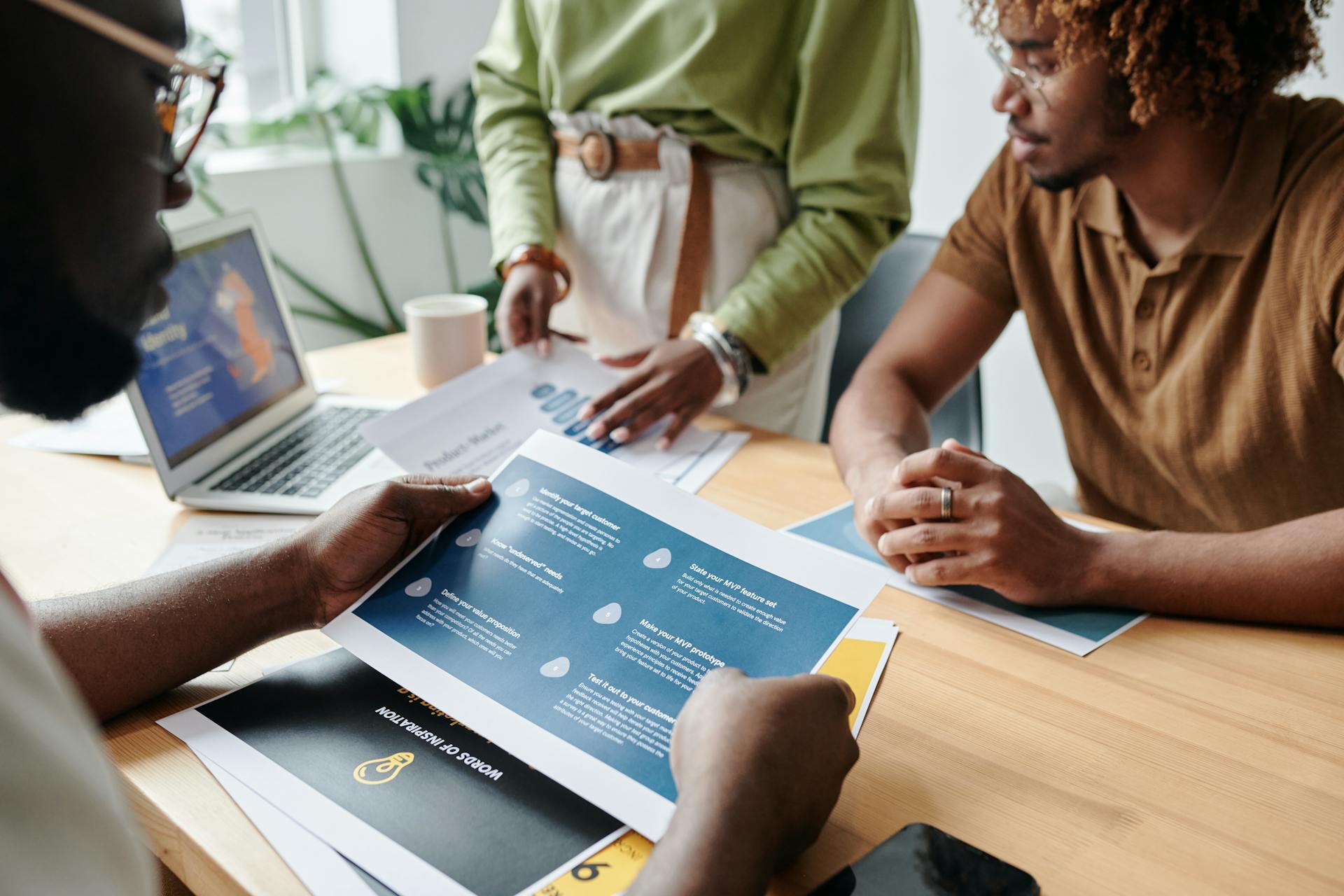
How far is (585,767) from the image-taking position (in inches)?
24.3

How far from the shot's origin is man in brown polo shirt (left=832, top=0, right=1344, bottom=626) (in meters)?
0.91

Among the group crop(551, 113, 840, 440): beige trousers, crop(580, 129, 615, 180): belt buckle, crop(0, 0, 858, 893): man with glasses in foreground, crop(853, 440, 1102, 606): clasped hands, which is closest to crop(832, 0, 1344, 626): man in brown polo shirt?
crop(853, 440, 1102, 606): clasped hands

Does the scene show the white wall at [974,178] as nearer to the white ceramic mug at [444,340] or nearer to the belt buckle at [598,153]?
the belt buckle at [598,153]

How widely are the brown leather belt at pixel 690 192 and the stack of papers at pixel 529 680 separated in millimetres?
671

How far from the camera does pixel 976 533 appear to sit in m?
0.89

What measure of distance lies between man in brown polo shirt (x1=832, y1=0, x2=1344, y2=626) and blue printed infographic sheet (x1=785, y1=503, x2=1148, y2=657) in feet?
0.04

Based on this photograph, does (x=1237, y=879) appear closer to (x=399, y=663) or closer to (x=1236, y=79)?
(x=399, y=663)

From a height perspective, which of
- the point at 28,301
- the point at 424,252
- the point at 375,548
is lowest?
the point at 424,252

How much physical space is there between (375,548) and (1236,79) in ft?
3.38

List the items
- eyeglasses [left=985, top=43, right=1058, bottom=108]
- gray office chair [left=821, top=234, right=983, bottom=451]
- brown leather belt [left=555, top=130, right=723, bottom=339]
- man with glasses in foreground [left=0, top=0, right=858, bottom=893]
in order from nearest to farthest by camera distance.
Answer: man with glasses in foreground [left=0, top=0, right=858, bottom=893]
eyeglasses [left=985, top=43, right=1058, bottom=108]
brown leather belt [left=555, top=130, right=723, bottom=339]
gray office chair [left=821, top=234, right=983, bottom=451]

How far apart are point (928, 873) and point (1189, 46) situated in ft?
3.25

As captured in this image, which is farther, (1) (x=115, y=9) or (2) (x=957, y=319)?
(2) (x=957, y=319)

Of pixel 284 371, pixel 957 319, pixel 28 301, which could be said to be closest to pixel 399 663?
pixel 28 301

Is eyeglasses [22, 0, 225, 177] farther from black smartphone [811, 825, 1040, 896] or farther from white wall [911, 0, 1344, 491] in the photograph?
white wall [911, 0, 1344, 491]
